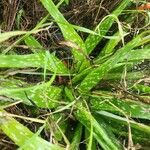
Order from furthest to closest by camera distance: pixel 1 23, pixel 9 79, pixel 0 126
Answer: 1. pixel 1 23
2. pixel 9 79
3. pixel 0 126

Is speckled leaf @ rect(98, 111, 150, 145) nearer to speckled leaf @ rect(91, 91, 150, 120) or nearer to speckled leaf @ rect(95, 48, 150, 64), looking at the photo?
speckled leaf @ rect(91, 91, 150, 120)

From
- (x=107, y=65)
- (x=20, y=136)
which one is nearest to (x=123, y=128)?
(x=107, y=65)

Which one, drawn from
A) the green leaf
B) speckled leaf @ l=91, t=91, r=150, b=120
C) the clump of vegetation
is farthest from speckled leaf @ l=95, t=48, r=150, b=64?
the green leaf

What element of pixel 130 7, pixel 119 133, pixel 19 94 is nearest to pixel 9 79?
pixel 19 94

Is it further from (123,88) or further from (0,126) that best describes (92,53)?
(0,126)

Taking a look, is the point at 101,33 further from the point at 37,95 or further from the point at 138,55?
the point at 37,95

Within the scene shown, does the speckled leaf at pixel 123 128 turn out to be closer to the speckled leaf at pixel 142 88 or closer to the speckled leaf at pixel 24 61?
the speckled leaf at pixel 142 88

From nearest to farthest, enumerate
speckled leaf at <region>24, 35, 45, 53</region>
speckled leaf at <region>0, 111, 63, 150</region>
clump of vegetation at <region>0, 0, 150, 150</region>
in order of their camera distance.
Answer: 1. speckled leaf at <region>0, 111, 63, 150</region>
2. clump of vegetation at <region>0, 0, 150, 150</region>
3. speckled leaf at <region>24, 35, 45, 53</region>
